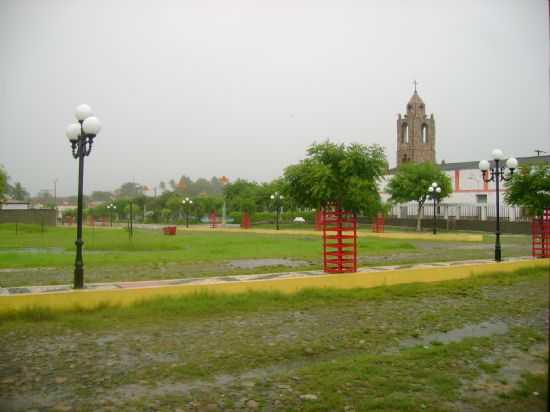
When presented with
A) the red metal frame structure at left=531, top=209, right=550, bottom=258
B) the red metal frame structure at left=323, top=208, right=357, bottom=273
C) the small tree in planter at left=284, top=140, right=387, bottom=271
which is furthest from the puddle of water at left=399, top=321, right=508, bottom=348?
the red metal frame structure at left=531, top=209, right=550, bottom=258

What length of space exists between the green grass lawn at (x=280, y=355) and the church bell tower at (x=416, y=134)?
69.7 meters

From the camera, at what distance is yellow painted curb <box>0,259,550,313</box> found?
8.54 meters

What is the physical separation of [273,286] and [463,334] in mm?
4166

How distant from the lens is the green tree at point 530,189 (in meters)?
18.1

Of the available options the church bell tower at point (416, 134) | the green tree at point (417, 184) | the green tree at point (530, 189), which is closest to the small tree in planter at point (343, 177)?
the green tree at point (530, 189)

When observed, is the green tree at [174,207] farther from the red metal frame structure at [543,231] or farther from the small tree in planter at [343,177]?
the small tree in planter at [343,177]

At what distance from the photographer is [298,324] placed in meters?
7.95

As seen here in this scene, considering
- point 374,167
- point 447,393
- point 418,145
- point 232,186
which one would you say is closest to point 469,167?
point 418,145

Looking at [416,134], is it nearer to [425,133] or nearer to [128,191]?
[425,133]

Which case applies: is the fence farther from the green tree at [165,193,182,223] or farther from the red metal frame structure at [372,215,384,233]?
the green tree at [165,193,182,223]

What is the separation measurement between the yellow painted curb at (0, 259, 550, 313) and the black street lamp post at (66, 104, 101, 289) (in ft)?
2.90

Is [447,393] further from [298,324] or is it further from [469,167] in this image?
[469,167]

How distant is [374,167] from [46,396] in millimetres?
10465

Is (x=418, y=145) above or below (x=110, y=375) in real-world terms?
above
